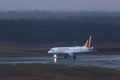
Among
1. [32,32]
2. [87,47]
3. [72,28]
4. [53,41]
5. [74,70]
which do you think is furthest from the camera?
[72,28]

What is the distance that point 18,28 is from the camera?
503ft

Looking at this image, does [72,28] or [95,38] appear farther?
[72,28]

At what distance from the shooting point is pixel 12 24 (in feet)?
519

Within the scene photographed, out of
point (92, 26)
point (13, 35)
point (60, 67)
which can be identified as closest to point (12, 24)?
point (13, 35)

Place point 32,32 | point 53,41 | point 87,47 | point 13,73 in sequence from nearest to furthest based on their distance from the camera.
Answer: point 13,73 < point 87,47 < point 53,41 < point 32,32

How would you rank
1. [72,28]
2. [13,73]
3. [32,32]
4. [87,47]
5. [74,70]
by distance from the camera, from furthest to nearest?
[72,28], [32,32], [87,47], [74,70], [13,73]

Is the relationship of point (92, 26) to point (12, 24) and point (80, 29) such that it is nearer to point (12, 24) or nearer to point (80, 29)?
point (80, 29)

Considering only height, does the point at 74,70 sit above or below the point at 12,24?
below

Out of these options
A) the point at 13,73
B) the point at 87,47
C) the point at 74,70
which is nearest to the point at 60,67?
the point at 74,70

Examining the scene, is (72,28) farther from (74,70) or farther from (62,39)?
(74,70)

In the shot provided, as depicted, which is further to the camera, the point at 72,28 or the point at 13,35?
the point at 72,28

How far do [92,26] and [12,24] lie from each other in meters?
26.2

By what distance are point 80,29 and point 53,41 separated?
75.7ft

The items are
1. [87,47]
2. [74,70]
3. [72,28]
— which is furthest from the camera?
[72,28]
